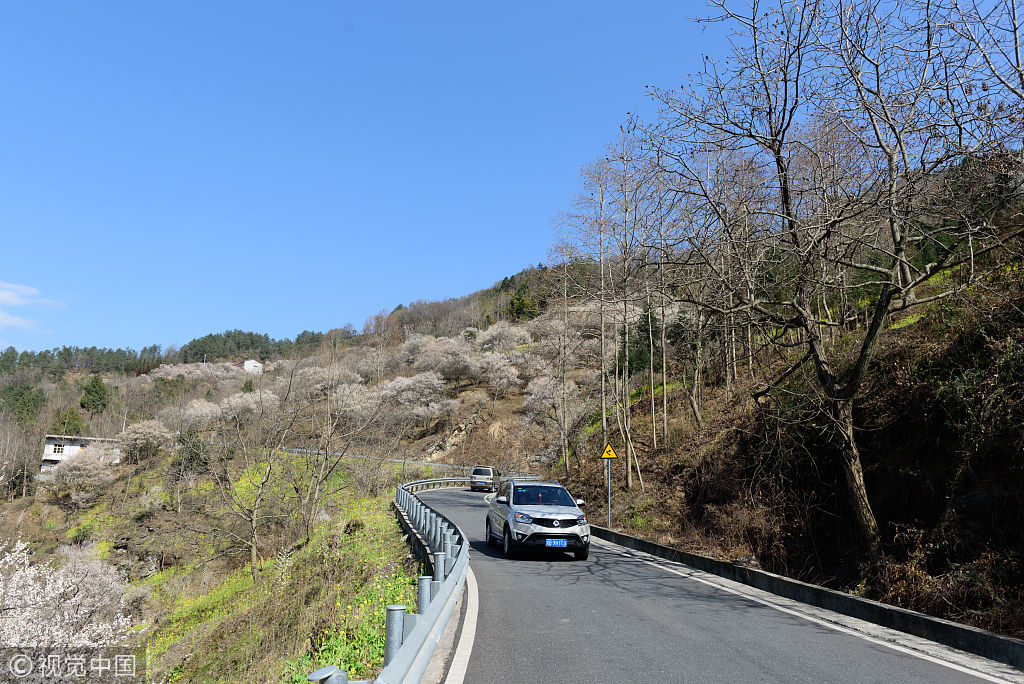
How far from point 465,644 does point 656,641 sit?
79.9 inches

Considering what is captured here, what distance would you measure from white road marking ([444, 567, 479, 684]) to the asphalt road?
0.25 feet

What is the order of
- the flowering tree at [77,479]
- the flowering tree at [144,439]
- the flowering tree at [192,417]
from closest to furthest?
the flowering tree at [192,417] → the flowering tree at [77,479] → the flowering tree at [144,439]

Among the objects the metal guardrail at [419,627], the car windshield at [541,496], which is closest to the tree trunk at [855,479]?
the car windshield at [541,496]

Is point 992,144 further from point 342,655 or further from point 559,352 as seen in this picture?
point 559,352

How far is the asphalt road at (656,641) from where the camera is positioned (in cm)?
574

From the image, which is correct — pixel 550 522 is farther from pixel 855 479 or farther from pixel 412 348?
pixel 412 348

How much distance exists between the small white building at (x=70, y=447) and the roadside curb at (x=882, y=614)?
69445 mm

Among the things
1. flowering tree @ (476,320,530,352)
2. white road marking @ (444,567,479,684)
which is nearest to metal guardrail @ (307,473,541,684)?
white road marking @ (444,567,479,684)

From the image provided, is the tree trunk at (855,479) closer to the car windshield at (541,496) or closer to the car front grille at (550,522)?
the car front grille at (550,522)

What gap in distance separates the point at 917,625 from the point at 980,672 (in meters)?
1.74

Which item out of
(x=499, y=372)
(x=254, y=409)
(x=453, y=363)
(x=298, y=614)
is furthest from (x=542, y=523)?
(x=453, y=363)

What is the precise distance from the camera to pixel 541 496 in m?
15.1

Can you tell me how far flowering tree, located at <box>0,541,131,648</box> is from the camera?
18891mm

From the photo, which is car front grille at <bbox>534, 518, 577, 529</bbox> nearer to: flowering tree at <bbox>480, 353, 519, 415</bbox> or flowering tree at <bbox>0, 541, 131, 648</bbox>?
flowering tree at <bbox>0, 541, 131, 648</bbox>
